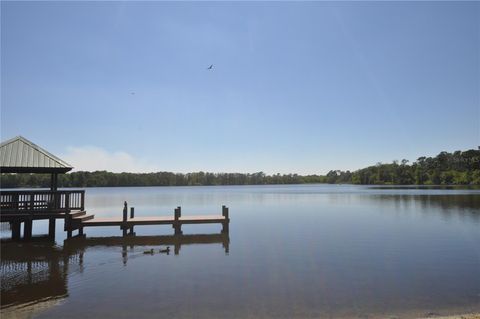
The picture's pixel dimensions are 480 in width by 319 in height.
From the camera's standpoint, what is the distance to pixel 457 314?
841 centimetres

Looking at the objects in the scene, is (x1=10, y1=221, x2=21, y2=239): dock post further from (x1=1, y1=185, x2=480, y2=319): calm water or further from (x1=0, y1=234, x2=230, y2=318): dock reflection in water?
(x1=1, y1=185, x2=480, y2=319): calm water

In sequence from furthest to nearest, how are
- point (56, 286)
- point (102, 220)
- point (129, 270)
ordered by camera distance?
point (102, 220) → point (129, 270) → point (56, 286)

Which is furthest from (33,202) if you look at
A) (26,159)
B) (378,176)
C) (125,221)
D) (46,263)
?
(378,176)

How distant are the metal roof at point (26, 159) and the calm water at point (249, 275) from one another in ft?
12.9

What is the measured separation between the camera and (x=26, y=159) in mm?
17297

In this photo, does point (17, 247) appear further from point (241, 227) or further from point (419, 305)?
point (419, 305)

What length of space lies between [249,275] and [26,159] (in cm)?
1277

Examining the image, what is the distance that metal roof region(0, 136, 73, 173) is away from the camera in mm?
16906

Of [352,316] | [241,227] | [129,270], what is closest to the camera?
[352,316]

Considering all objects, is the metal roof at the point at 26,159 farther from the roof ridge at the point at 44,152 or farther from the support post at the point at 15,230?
the support post at the point at 15,230

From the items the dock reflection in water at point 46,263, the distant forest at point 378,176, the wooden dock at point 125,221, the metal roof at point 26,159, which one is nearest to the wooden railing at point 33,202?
the wooden dock at point 125,221

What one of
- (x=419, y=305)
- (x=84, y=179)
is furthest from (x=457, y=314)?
(x=84, y=179)

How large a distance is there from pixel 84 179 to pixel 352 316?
452 ft

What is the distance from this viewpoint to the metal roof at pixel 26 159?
16.9 m
